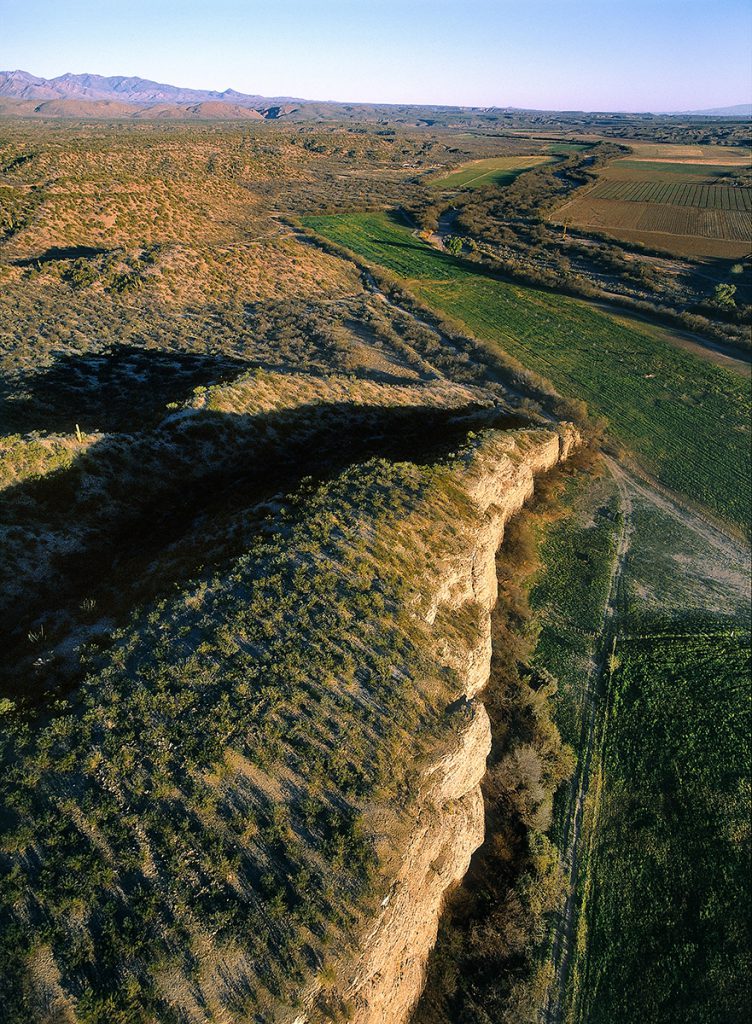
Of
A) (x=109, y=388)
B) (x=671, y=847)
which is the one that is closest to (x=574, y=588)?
(x=671, y=847)

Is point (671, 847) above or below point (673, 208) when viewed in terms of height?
below

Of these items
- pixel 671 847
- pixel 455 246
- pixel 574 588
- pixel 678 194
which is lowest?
pixel 671 847

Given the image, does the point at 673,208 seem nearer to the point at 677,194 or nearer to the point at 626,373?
the point at 677,194

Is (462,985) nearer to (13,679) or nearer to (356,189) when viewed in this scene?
(13,679)

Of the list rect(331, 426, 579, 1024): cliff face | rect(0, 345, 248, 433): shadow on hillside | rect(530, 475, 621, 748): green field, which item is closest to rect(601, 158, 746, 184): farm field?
rect(530, 475, 621, 748): green field

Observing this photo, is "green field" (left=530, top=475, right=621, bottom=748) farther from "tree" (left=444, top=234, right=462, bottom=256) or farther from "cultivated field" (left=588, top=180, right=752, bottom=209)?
"cultivated field" (left=588, top=180, right=752, bottom=209)

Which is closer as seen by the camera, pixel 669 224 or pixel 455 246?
pixel 455 246

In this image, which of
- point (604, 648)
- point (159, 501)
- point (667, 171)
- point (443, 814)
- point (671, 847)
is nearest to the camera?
point (443, 814)
